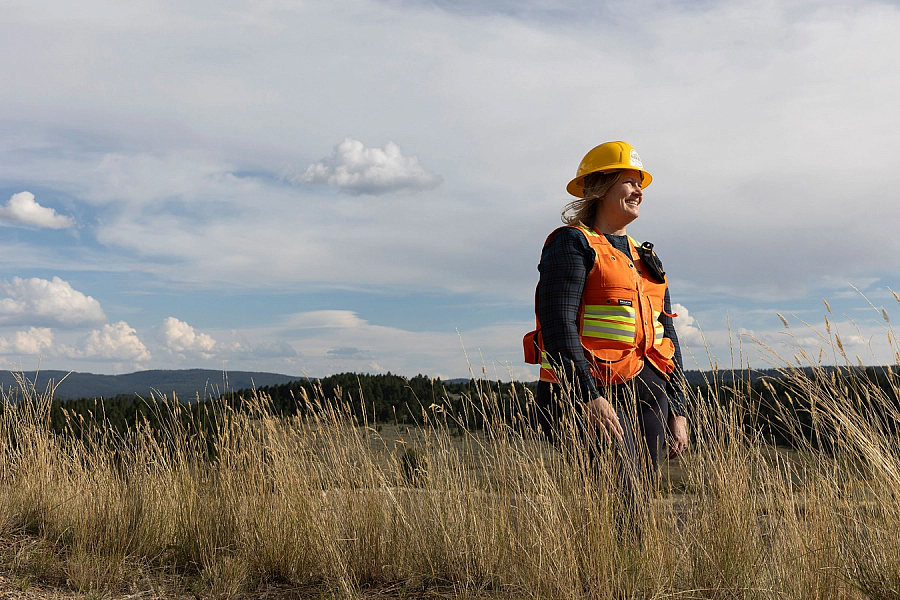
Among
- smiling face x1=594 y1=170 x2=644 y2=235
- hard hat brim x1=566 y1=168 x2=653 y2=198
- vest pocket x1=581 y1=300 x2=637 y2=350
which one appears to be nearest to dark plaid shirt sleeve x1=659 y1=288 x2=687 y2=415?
vest pocket x1=581 y1=300 x2=637 y2=350

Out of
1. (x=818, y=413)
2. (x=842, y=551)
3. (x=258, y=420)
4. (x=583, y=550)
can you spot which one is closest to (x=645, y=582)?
(x=583, y=550)

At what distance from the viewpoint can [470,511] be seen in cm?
328

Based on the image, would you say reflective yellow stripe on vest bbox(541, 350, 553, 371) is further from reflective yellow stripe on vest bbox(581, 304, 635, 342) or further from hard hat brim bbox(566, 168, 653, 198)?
hard hat brim bbox(566, 168, 653, 198)

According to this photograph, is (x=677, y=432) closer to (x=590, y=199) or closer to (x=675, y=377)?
(x=675, y=377)

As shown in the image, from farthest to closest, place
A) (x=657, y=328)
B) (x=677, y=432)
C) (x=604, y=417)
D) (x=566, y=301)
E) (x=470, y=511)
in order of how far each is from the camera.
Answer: (x=470, y=511) < (x=657, y=328) < (x=677, y=432) < (x=566, y=301) < (x=604, y=417)

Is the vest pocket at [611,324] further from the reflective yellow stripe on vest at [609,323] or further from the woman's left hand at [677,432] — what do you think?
the woman's left hand at [677,432]

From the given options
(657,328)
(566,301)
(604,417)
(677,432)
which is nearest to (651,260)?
(657,328)

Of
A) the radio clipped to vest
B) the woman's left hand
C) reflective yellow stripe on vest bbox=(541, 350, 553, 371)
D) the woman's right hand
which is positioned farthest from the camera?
the radio clipped to vest

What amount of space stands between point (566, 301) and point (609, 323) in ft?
0.83

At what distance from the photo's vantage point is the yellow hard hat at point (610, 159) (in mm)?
3029

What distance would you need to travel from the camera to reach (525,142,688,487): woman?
2.65 meters

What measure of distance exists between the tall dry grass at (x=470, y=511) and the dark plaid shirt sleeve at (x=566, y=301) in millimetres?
229

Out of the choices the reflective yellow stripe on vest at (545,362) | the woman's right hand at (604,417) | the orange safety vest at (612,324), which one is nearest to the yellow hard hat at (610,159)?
the orange safety vest at (612,324)

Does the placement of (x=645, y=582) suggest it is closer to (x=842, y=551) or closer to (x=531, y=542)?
(x=531, y=542)
